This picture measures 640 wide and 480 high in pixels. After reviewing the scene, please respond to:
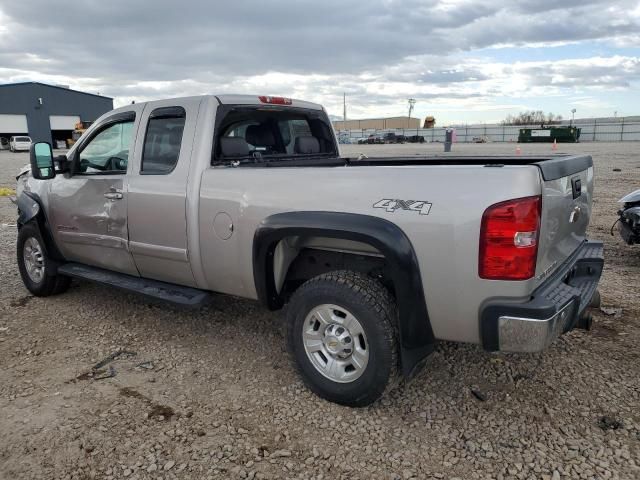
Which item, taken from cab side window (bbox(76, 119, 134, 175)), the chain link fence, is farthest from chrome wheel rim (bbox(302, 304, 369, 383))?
the chain link fence

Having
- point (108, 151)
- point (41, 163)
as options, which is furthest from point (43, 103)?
point (108, 151)

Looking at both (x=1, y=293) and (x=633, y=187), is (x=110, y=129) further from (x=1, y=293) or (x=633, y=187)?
(x=633, y=187)

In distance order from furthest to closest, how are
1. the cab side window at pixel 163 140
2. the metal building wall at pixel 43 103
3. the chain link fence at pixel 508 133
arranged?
1. the chain link fence at pixel 508 133
2. the metal building wall at pixel 43 103
3. the cab side window at pixel 163 140

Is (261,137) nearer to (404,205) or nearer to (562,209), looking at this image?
(404,205)

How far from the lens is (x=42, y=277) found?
17.2 feet

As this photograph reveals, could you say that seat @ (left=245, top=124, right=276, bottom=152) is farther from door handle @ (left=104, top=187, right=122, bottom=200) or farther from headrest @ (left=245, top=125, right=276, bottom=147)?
door handle @ (left=104, top=187, right=122, bottom=200)

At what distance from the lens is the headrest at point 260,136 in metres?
4.35

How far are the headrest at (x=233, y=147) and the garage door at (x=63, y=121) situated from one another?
54421 mm

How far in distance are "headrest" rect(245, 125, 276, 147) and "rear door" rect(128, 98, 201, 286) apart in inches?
23.6

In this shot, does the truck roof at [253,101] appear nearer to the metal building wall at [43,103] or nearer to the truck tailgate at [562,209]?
the truck tailgate at [562,209]

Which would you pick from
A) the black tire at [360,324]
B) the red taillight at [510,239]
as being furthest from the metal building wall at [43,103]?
the red taillight at [510,239]

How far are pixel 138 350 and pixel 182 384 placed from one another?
752 mm

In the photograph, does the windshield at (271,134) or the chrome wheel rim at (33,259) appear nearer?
the windshield at (271,134)

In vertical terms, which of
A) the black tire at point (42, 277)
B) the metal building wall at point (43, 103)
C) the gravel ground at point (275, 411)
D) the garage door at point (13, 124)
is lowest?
the gravel ground at point (275, 411)
